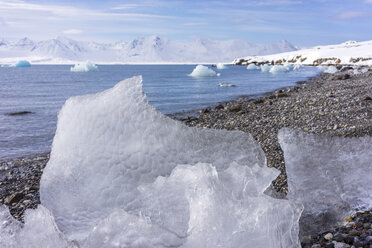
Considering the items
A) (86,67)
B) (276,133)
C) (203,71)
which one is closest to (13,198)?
(276,133)

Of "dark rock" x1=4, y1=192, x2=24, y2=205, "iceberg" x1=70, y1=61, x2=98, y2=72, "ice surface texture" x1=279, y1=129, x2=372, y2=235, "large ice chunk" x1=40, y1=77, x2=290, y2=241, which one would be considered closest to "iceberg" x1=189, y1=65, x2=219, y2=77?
"iceberg" x1=70, y1=61, x2=98, y2=72

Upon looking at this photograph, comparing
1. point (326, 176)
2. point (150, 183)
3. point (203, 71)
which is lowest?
point (326, 176)

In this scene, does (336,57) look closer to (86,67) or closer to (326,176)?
(86,67)

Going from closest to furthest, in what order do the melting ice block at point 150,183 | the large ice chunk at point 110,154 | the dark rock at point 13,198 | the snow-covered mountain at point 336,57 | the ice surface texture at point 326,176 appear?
the melting ice block at point 150,183 → the large ice chunk at point 110,154 → the ice surface texture at point 326,176 → the dark rock at point 13,198 → the snow-covered mountain at point 336,57

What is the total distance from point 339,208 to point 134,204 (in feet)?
6.89

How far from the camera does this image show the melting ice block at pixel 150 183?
2215mm

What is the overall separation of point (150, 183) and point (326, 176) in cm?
197

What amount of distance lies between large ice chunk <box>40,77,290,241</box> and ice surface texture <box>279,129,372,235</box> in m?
0.63

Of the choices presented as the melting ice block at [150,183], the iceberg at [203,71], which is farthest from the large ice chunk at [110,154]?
the iceberg at [203,71]

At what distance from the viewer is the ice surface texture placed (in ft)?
10.8

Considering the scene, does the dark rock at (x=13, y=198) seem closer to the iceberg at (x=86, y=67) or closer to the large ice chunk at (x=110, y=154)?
the large ice chunk at (x=110, y=154)

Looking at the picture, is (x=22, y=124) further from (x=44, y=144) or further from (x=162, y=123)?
(x=162, y=123)

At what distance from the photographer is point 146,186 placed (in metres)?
2.60

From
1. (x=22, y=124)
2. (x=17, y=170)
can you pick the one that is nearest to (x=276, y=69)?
(x=22, y=124)
